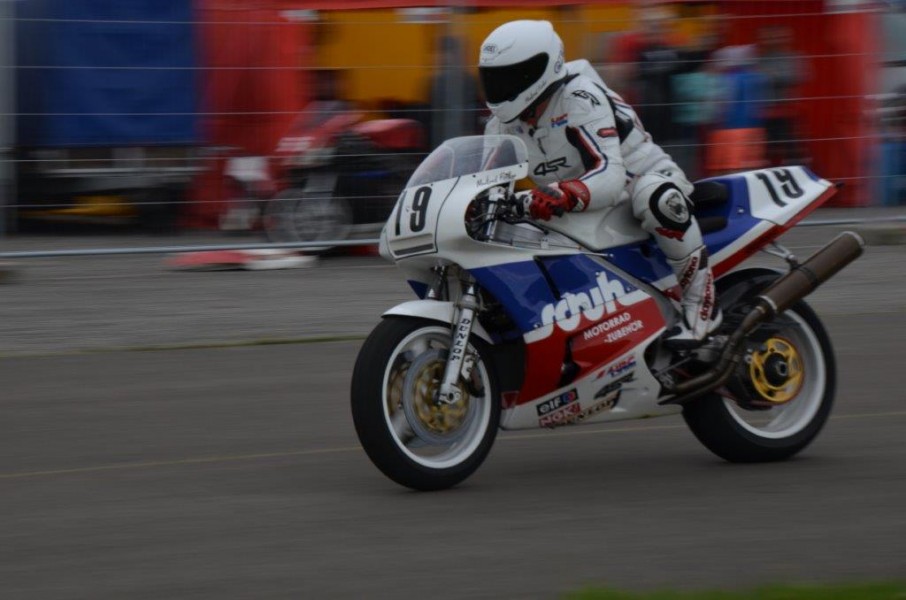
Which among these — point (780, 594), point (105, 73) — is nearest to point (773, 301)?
point (780, 594)

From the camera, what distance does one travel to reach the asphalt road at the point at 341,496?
193 inches

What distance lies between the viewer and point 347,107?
1299cm

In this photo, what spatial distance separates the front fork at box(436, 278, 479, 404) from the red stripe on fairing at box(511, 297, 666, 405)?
27cm

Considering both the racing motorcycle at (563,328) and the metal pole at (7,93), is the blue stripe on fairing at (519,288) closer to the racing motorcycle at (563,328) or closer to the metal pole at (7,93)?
the racing motorcycle at (563,328)

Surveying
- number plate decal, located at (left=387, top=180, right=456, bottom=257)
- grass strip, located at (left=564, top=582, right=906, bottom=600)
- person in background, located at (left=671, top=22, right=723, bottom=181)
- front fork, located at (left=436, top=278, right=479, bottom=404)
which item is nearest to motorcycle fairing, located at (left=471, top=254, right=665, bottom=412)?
front fork, located at (left=436, top=278, right=479, bottom=404)

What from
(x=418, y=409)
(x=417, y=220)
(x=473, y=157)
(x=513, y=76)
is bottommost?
(x=418, y=409)

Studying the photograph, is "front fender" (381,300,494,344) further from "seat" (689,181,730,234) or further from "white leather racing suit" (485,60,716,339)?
"seat" (689,181,730,234)

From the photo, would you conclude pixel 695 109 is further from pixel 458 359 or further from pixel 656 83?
pixel 458 359

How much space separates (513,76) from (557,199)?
0.50 meters

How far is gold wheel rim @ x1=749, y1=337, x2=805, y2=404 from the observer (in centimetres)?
653

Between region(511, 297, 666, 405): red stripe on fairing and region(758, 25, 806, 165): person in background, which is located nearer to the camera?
region(511, 297, 666, 405): red stripe on fairing

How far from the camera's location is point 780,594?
4.50m

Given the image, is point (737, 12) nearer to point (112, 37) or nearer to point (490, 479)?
point (112, 37)

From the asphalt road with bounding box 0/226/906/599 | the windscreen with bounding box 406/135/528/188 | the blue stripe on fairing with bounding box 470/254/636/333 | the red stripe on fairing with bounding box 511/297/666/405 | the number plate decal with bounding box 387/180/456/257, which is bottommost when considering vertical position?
the asphalt road with bounding box 0/226/906/599
